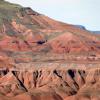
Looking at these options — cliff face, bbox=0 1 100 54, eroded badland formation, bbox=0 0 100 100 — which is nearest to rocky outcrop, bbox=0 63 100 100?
eroded badland formation, bbox=0 0 100 100

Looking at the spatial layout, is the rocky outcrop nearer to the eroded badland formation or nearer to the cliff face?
the eroded badland formation

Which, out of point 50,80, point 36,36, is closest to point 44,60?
point 50,80

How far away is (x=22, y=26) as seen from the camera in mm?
180125

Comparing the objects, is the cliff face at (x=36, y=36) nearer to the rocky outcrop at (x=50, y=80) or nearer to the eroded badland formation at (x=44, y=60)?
the eroded badland formation at (x=44, y=60)

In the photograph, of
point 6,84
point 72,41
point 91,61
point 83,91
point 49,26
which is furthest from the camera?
point 49,26

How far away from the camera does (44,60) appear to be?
514 ft

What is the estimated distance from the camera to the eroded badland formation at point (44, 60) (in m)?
135

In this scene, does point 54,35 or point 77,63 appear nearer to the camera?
point 77,63

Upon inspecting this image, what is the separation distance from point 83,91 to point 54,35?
46.7m

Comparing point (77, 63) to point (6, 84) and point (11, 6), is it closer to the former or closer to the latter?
point (6, 84)

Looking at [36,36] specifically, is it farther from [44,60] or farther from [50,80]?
[50,80]

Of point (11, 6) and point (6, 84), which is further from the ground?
point (11, 6)

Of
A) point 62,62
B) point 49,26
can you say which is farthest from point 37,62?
point 49,26

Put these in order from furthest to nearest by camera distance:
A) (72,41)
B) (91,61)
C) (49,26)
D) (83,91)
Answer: (49,26)
(72,41)
(91,61)
(83,91)
